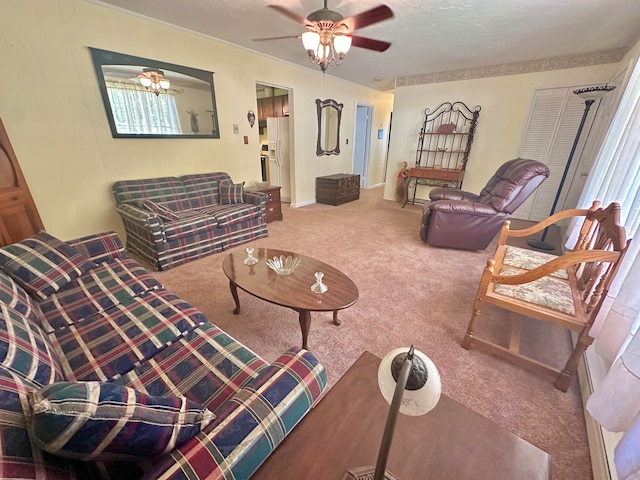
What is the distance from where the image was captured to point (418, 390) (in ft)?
1.50

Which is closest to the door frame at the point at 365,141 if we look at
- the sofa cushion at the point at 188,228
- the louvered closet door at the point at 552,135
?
the louvered closet door at the point at 552,135

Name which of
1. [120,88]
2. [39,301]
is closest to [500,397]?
[39,301]

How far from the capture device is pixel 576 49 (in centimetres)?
345

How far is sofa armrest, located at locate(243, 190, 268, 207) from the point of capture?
11.3ft

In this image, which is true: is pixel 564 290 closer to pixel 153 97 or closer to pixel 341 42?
pixel 341 42

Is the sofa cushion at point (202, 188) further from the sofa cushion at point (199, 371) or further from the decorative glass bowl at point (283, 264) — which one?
the sofa cushion at point (199, 371)

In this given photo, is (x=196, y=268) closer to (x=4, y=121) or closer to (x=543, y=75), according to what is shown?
(x=4, y=121)

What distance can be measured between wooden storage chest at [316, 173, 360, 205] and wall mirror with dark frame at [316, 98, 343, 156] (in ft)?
2.00

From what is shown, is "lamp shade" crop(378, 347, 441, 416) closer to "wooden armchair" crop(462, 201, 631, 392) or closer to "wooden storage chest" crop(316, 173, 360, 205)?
"wooden armchair" crop(462, 201, 631, 392)

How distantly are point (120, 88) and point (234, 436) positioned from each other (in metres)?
3.57

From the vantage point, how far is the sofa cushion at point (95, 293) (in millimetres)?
1337

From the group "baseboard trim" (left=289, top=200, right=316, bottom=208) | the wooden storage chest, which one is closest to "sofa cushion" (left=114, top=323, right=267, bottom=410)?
"baseboard trim" (left=289, top=200, right=316, bottom=208)

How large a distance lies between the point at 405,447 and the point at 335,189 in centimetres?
474

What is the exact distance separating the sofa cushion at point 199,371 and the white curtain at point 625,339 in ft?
4.01
